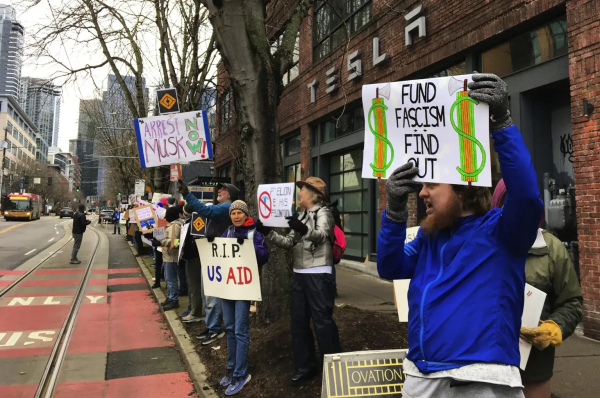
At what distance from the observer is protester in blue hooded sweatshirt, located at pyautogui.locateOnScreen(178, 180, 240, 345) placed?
4.87 meters

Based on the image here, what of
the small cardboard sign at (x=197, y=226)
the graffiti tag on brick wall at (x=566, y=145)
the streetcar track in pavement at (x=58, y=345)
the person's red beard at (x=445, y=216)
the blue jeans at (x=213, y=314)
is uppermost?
the graffiti tag on brick wall at (x=566, y=145)

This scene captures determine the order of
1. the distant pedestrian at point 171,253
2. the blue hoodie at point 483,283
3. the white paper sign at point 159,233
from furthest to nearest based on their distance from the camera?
the white paper sign at point 159,233
the distant pedestrian at point 171,253
the blue hoodie at point 483,283

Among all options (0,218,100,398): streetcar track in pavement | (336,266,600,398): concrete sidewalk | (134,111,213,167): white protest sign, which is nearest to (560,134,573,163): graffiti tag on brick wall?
(336,266,600,398): concrete sidewalk

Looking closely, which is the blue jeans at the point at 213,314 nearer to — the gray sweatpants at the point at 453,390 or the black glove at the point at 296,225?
the black glove at the point at 296,225

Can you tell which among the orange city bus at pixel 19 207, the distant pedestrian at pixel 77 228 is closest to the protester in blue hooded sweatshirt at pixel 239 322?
the distant pedestrian at pixel 77 228

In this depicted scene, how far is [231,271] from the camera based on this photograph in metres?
4.41

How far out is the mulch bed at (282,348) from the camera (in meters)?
4.03

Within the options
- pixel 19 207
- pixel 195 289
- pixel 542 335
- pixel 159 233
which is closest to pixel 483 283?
pixel 542 335

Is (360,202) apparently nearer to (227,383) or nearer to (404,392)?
(227,383)

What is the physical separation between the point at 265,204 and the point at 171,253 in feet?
13.1

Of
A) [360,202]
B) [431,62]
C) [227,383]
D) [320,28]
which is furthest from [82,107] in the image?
[227,383]

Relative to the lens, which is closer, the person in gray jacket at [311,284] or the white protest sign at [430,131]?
the white protest sign at [430,131]

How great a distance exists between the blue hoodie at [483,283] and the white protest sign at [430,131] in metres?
0.16

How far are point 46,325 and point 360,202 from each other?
26.2 feet
